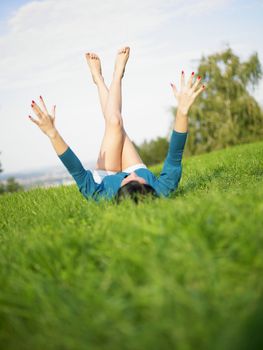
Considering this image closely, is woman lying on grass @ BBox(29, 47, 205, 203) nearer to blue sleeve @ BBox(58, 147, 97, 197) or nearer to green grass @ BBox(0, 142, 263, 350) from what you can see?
blue sleeve @ BBox(58, 147, 97, 197)

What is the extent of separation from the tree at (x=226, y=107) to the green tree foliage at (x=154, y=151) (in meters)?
35.3

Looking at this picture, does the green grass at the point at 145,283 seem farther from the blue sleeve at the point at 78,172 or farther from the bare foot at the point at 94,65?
the bare foot at the point at 94,65

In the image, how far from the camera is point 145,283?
1.74 m

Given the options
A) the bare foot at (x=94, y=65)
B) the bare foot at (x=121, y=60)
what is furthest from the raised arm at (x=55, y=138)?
the bare foot at (x=94, y=65)

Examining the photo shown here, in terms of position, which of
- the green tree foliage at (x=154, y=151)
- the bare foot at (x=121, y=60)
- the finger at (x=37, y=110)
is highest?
the bare foot at (x=121, y=60)

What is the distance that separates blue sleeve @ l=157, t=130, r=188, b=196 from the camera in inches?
146

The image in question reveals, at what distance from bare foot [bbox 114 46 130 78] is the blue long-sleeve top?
1.70 metres

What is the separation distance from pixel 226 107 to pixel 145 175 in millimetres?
24161

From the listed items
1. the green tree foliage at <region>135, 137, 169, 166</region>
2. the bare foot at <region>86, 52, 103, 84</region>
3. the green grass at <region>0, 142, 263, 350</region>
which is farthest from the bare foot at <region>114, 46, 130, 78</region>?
the green tree foliage at <region>135, 137, 169, 166</region>

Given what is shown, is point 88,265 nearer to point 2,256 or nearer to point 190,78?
point 2,256

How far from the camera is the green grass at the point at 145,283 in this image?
4.53ft

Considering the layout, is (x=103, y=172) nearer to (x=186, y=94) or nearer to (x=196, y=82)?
(x=186, y=94)

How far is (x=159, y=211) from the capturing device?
2.46 metres

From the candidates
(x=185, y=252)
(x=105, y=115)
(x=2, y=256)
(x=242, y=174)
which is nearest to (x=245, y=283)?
(x=185, y=252)
